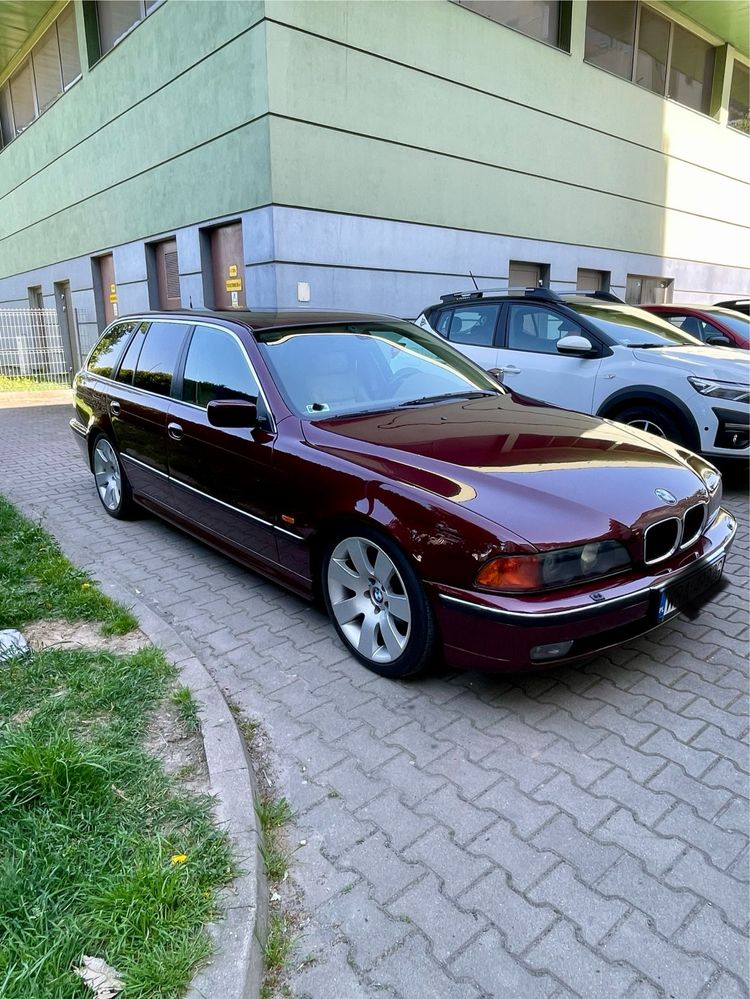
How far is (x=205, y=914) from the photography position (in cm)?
181

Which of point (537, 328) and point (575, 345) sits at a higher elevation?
point (537, 328)

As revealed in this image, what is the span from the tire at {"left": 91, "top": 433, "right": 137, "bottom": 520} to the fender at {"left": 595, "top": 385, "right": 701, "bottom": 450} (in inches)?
166

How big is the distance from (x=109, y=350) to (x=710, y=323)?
22.1 feet

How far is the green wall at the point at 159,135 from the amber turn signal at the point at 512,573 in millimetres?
7208

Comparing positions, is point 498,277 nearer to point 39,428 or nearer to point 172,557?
point 39,428

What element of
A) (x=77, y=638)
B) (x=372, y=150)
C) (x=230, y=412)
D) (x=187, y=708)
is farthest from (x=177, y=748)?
(x=372, y=150)

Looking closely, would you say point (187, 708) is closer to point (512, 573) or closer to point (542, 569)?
point (512, 573)

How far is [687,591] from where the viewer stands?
2.90m

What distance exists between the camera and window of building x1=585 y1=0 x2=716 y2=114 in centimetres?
1252

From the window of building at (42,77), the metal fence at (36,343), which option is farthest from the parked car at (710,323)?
the metal fence at (36,343)

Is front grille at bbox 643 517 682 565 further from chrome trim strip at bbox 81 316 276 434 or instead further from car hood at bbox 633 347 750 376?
car hood at bbox 633 347 750 376

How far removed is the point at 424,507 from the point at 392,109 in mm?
8458

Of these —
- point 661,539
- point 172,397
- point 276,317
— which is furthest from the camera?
point 172,397

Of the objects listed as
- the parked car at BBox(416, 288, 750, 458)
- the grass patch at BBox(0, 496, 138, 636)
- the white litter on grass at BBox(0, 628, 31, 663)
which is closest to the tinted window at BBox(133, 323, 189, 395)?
the grass patch at BBox(0, 496, 138, 636)
